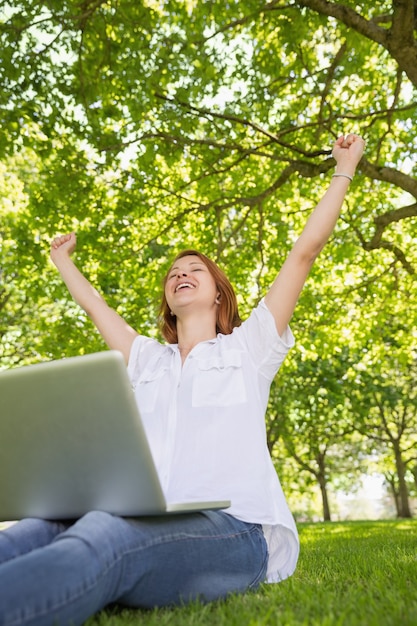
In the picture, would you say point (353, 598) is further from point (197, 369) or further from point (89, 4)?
point (89, 4)

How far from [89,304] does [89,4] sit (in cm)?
431

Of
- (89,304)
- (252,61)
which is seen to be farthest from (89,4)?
(89,304)

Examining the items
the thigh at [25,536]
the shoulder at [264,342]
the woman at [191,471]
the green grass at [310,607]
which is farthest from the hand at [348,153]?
the thigh at [25,536]

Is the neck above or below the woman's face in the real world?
below

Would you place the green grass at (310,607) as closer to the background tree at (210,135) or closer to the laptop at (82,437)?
the laptop at (82,437)

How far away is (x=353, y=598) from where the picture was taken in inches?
86.6

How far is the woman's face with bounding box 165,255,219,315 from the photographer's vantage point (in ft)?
10.9

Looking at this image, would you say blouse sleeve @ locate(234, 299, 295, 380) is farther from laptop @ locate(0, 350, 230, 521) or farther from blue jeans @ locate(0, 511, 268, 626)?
laptop @ locate(0, 350, 230, 521)

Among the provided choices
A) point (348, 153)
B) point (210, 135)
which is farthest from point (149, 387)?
point (210, 135)

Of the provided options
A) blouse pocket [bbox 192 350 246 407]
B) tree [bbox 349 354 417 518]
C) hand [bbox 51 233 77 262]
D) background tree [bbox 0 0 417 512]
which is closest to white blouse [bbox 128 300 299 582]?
blouse pocket [bbox 192 350 246 407]

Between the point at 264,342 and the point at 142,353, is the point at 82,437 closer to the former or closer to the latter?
the point at 264,342

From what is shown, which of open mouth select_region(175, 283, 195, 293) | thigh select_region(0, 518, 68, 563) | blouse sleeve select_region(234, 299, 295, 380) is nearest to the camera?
thigh select_region(0, 518, 68, 563)

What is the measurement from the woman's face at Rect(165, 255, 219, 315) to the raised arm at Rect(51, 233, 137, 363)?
0.32m

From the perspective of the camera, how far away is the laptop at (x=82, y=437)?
186 cm
